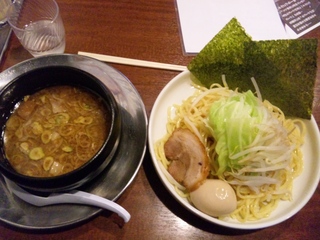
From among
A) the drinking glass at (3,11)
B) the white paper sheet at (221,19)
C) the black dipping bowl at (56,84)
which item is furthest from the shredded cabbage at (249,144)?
the drinking glass at (3,11)

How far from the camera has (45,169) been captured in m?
1.06

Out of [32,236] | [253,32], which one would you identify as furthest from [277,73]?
[32,236]

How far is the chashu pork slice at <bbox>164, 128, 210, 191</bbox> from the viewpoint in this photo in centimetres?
111

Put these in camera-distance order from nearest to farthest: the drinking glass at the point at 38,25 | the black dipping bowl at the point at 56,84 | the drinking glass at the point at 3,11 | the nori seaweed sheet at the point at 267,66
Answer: the black dipping bowl at the point at 56,84, the nori seaweed sheet at the point at 267,66, the drinking glass at the point at 38,25, the drinking glass at the point at 3,11

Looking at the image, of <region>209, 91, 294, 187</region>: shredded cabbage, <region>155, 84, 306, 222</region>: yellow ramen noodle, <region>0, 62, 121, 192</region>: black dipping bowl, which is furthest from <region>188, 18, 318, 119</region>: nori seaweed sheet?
<region>0, 62, 121, 192</region>: black dipping bowl

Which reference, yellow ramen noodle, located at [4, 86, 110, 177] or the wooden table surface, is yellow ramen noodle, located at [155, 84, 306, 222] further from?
yellow ramen noodle, located at [4, 86, 110, 177]

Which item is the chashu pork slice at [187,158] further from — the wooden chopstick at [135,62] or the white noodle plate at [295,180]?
the wooden chopstick at [135,62]

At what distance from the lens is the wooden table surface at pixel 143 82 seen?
1121 millimetres

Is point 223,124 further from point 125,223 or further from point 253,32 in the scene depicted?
point 253,32

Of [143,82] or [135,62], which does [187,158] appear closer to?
[143,82]

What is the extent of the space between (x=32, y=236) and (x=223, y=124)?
82cm

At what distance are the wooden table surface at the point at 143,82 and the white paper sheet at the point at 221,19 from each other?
0.06 meters

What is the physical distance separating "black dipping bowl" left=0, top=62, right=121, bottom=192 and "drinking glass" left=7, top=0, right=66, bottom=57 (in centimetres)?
39

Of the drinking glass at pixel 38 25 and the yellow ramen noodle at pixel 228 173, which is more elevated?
the drinking glass at pixel 38 25
